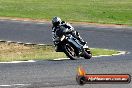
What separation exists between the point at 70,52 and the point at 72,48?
0.34 metres

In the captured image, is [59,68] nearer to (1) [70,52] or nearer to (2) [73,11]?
(1) [70,52]

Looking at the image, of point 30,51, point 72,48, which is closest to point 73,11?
point 30,51

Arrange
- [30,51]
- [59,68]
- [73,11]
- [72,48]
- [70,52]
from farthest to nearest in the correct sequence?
[73,11] < [30,51] < [72,48] < [70,52] < [59,68]

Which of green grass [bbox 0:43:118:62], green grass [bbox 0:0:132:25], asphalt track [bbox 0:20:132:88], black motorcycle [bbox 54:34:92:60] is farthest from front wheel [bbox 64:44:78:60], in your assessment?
green grass [bbox 0:0:132:25]

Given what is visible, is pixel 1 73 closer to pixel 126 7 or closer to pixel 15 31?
pixel 15 31

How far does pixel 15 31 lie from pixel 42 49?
8893mm

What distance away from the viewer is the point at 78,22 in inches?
1476

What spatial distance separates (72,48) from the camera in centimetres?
1881

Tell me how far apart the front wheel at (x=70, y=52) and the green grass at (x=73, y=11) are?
1964cm

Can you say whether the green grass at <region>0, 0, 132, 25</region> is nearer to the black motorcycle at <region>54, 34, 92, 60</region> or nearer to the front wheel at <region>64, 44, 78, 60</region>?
the black motorcycle at <region>54, 34, 92, 60</region>

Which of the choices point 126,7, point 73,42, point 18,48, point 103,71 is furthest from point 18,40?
point 126,7

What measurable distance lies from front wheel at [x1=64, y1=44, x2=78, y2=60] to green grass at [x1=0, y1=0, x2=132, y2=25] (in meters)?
19.6

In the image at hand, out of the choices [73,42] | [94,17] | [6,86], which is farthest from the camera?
[94,17]

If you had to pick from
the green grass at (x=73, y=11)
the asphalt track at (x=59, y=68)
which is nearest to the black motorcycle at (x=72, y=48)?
the asphalt track at (x=59, y=68)
